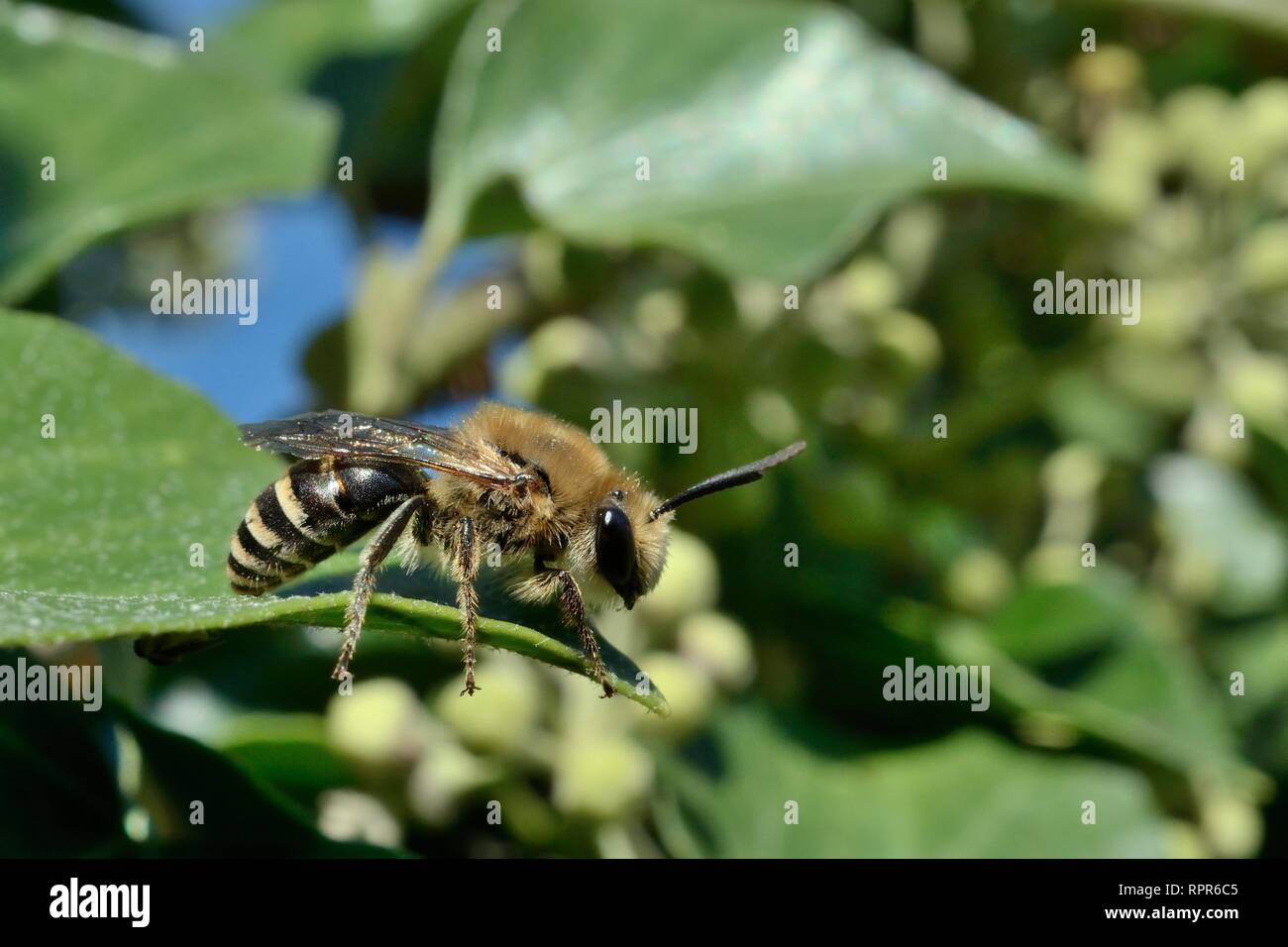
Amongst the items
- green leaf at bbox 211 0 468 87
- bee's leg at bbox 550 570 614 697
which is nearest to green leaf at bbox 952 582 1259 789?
bee's leg at bbox 550 570 614 697

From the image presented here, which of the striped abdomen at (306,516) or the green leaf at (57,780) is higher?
the striped abdomen at (306,516)

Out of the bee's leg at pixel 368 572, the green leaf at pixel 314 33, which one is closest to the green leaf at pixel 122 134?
the green leaf at pixel 314 33

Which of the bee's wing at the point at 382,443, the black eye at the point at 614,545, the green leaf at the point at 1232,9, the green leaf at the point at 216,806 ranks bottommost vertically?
the green leaf at the point at 216,806

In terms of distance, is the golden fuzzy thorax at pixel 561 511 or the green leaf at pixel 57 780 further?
the golden fuzzy thorax at pixel 561 511

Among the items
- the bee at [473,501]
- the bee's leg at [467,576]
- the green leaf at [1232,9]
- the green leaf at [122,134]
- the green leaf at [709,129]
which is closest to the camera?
the bee's leg at [467,576]

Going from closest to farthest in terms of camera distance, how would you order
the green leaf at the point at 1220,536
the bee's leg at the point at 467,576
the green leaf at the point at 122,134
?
the bee's leg at the point at 467,576, the green leaf at the point at 122,134, the green leaf at the point at 1220,536

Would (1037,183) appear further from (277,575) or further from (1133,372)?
(277,575)

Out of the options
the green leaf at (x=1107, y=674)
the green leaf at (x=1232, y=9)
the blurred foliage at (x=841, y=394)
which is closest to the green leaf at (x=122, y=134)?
the blurred foliage at (x=841, y=394)

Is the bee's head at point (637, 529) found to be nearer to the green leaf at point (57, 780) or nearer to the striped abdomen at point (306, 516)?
the striped abdomen at point (306, 516)
